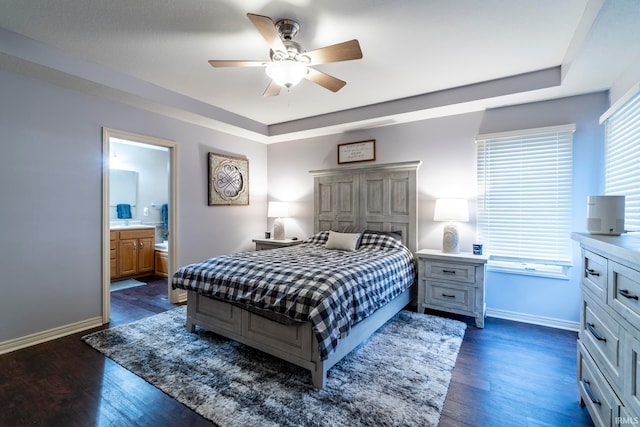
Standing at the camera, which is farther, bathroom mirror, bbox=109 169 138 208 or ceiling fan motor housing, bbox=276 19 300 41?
bathroom mirror, bbox=109 169 138 208

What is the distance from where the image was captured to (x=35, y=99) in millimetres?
2617

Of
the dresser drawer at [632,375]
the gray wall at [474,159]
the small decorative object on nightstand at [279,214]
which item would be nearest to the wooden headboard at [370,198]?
the gray wall at [474,159]

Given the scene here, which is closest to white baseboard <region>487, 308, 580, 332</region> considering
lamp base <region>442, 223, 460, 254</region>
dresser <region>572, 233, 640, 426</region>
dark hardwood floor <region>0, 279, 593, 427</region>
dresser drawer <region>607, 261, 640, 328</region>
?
dark hardwood floor <region>0, 279, 593, 427</region>

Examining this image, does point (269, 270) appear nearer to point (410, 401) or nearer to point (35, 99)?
point (410, 401)

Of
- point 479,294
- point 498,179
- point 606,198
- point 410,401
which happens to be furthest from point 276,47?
point 479,294

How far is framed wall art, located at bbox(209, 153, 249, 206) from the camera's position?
4.20 metres

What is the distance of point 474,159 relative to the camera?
3.43 metres

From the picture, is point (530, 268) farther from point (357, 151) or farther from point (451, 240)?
point (357, 151)

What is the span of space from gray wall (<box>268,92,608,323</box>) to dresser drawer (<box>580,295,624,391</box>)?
4.93ft

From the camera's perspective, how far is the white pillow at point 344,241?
3.60 metres

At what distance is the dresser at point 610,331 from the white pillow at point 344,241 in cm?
220

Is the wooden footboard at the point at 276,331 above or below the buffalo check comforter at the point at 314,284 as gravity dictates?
below

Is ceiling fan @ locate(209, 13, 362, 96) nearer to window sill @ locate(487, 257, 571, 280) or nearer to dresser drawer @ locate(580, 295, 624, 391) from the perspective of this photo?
dresser drawer @ locate(580, 295, 624, 391)

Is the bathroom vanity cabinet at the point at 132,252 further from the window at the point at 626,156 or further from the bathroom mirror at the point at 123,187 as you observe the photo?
the window at the point at 626,156
